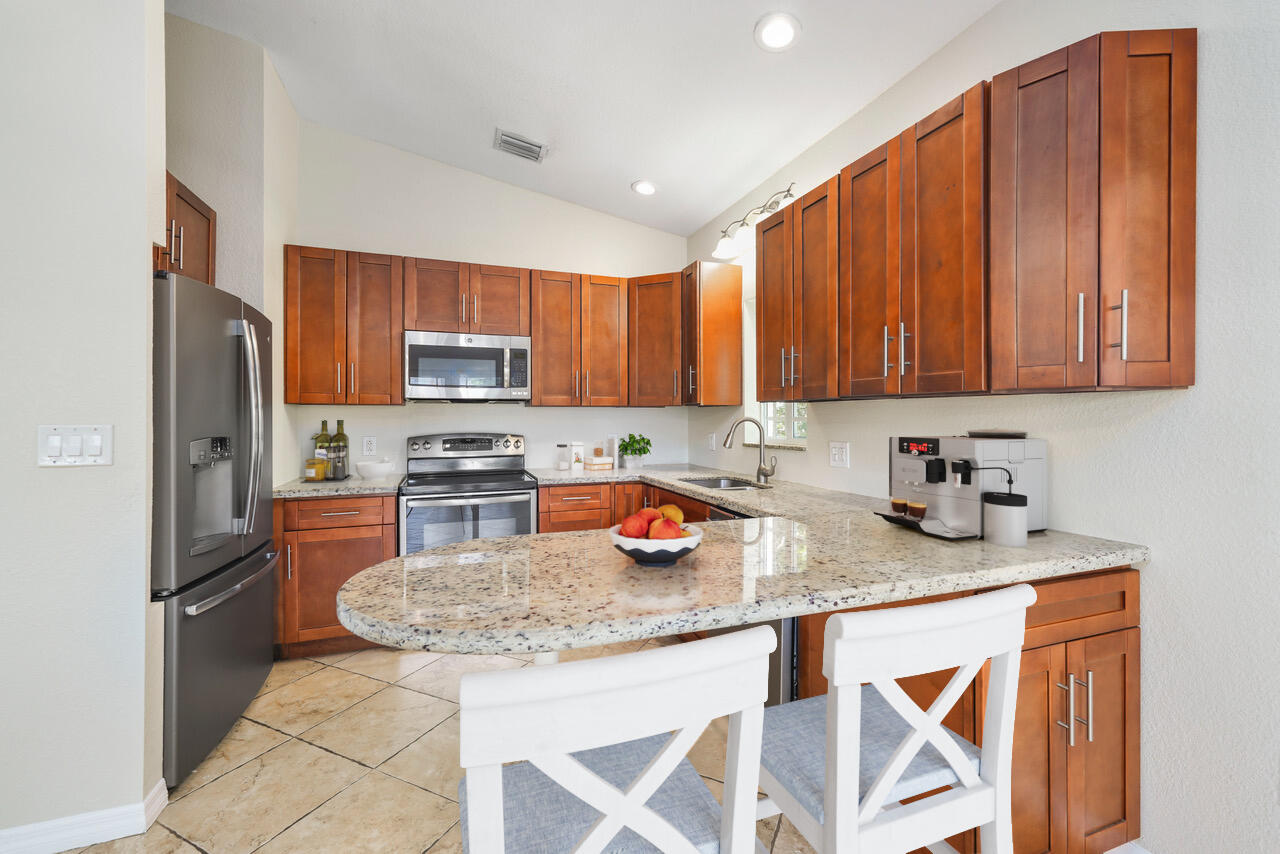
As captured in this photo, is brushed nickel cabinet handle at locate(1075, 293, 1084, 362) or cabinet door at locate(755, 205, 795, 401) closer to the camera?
brushed nickel cabinet handle at locate(1075, 293, 1084, 362)

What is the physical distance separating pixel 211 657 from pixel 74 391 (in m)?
1.05

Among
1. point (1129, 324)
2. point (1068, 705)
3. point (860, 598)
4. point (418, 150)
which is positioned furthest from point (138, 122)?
point (1068, 705)

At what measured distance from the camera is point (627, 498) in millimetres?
3516

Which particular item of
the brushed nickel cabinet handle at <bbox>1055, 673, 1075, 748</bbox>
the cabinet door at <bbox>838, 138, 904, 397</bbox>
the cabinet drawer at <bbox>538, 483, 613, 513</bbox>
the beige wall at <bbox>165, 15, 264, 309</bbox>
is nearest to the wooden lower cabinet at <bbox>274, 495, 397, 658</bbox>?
the cabinet drawer at <bbox>538, 483, 613, 513</bbox>

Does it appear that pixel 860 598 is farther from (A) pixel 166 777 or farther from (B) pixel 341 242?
(B) pixel 341 242

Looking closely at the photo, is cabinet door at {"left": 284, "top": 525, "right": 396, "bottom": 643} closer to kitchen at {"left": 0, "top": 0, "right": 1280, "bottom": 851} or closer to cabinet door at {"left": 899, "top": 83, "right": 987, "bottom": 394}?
kitchen at {"left": 0, "top": 0, "right": 1280, "bottom": 851}

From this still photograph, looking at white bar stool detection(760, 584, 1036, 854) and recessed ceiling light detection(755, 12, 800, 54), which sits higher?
recessed ceiling light detection(755, 12, 800, 54)

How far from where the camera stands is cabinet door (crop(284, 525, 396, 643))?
2.85 m

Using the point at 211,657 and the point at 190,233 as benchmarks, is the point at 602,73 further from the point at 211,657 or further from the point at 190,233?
the point at 211,657

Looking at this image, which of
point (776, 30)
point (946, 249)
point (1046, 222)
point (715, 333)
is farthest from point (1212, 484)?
point (715, 333)

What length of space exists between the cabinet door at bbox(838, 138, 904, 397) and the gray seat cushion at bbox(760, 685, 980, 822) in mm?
1157

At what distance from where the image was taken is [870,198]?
201cm

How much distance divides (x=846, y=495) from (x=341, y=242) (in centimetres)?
348

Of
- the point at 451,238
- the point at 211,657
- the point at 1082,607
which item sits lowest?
the point at 211,657
